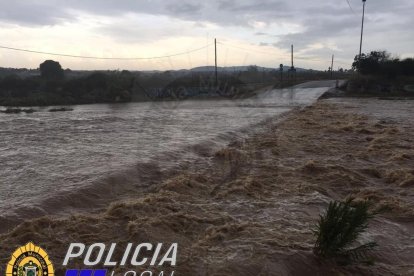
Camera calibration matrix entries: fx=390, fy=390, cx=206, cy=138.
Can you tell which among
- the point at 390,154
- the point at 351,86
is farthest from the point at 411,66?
the point at 390,154

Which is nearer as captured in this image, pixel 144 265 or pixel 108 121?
pixel 144 265

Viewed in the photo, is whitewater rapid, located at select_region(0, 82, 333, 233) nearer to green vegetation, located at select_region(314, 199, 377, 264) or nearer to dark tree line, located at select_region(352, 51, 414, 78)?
green vegetation, located at select_region(314, 199, 377, 264)

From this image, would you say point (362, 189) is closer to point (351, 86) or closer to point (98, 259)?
point (98, 259)

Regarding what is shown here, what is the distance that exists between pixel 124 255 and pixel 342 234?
10.8ft

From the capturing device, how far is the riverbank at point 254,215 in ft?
19.5

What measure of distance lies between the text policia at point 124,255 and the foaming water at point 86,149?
2.31 m

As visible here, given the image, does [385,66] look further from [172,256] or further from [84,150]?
[172,256]

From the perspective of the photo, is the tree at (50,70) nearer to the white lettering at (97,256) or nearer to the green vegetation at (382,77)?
the green vegetation at (382,77)

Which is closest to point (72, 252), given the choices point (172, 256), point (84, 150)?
point (172, 256)

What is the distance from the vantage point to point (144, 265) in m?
5.75

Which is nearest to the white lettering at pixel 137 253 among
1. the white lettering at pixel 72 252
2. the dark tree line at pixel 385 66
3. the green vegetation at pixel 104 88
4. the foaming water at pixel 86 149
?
the white lettering at pixel 72 252

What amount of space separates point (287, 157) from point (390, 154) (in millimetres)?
3700

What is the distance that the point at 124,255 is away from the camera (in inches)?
239

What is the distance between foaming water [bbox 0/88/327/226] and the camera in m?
9.30
